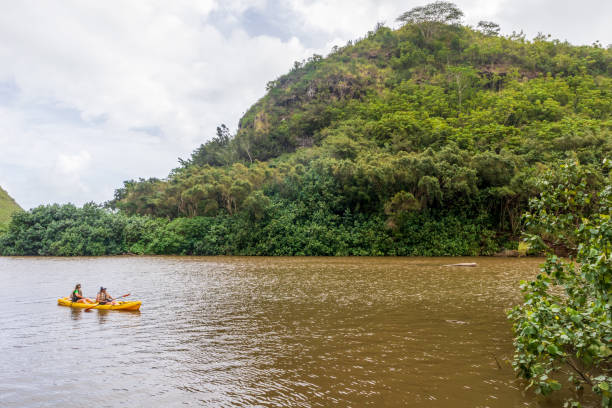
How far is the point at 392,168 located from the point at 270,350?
25201 mm

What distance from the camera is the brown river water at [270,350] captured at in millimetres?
5551

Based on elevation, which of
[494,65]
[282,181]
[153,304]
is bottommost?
[153,304]

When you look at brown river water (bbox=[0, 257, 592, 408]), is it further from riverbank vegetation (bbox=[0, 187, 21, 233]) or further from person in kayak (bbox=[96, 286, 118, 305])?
riverbank vegetation (bbox=[0, 187, 21, 233])

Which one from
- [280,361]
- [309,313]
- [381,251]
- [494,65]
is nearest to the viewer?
[280,361]

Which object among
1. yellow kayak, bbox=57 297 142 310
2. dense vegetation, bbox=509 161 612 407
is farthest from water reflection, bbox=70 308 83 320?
dense vegetation, bbox=509 161 612 407

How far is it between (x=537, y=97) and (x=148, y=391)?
49525mm

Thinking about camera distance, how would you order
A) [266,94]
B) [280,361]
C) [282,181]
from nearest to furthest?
[280,361] < [282,181] < [266,94]

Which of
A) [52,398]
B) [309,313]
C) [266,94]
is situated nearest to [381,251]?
[309,313]

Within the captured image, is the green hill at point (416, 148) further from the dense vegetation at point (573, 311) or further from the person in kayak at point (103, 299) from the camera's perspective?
the dense vegetation at point (573, 311)

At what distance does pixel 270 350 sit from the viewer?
7.62 m

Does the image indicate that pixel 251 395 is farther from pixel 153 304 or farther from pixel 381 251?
pixel 381 251

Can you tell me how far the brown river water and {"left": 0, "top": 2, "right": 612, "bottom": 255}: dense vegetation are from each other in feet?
45.2

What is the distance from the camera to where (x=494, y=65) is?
195 feet

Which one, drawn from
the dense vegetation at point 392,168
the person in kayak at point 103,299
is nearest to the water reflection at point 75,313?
the person in kayak at point 103,299
